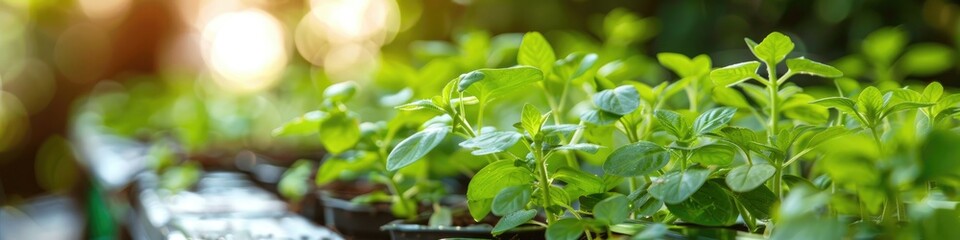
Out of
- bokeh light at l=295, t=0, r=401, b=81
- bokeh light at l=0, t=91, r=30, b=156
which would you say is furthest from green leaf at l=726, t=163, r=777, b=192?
bokeh light at l=0, t=91, r=30, b=156

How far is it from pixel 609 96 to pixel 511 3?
186 cm

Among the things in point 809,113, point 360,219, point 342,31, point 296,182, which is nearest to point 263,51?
point 342,31

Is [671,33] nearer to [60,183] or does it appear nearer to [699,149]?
[699,149]

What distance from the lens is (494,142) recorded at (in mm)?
505

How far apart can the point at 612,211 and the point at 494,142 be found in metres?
0.08

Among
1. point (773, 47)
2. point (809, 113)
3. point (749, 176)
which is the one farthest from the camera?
point (809, 113)

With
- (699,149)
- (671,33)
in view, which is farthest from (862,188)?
(671,33)

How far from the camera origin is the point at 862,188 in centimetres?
38

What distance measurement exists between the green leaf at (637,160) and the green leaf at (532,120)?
0.19 ft

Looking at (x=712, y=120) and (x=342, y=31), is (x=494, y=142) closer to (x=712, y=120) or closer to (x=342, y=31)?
(x=712, y=120)

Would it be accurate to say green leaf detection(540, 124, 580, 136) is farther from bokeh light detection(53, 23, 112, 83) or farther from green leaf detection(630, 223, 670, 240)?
bokeh light detection(53, 23, 112, 83)

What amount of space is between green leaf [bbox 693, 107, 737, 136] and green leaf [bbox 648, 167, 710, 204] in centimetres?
3

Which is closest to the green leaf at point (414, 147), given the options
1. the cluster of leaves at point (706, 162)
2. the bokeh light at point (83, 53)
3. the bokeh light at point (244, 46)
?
the cluster of leaves at point (706, 162)

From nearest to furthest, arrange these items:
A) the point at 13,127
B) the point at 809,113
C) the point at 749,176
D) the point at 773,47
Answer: the point at 749,176 → the point at 773,47 → the point at 809,113 → the point at 13,127
